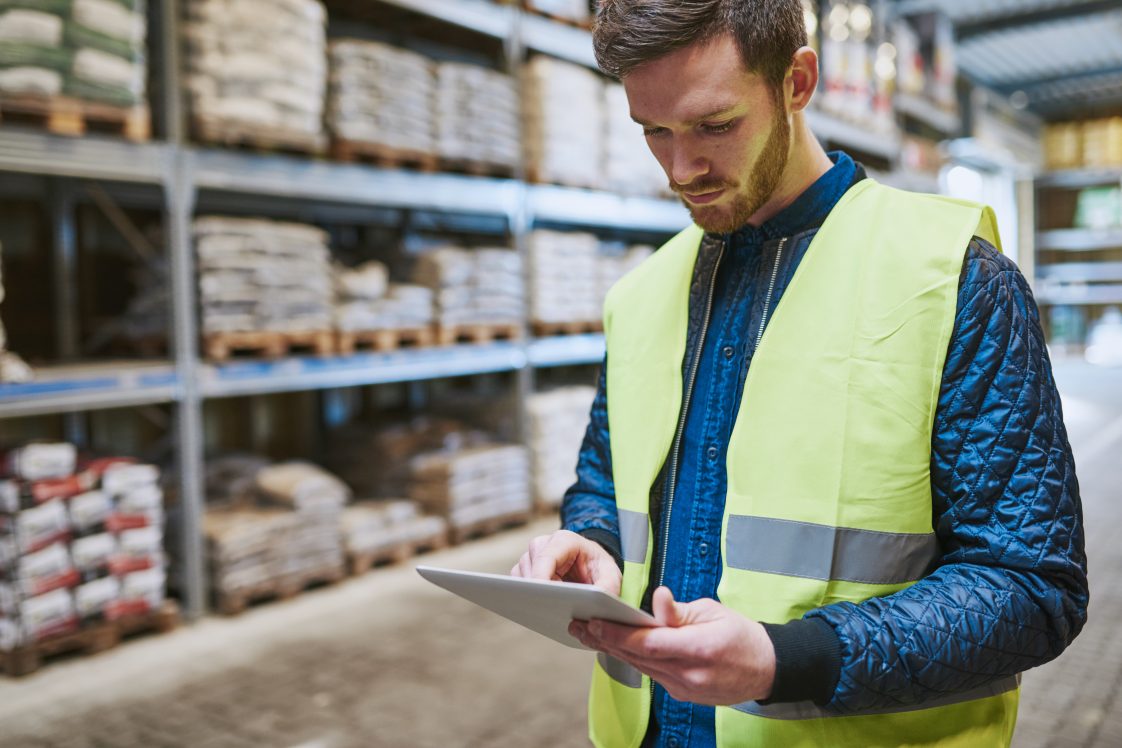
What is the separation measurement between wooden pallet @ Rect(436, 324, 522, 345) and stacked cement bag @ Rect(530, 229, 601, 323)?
0.27 metres

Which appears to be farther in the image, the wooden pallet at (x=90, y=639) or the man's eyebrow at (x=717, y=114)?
the wooden pallet at (x=90, y=639)

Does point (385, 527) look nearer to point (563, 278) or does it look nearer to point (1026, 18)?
point (563, 278)

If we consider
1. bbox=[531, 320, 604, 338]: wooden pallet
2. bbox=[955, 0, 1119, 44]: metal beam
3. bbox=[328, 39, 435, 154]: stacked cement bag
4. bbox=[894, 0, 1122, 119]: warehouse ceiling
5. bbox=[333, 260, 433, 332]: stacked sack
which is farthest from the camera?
bbox=[894, 0, 1122, 119]: warehouse ceiling

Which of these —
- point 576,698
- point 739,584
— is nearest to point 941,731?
point 739,584

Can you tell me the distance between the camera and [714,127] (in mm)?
1565

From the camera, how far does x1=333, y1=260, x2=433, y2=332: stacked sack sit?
6.03m

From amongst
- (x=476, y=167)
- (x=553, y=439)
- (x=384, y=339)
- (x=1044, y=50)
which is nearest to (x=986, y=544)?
(x=384, y=339)

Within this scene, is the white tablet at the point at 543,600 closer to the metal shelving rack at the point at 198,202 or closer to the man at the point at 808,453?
the man at the point at 808,453

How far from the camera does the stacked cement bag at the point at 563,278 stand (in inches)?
292

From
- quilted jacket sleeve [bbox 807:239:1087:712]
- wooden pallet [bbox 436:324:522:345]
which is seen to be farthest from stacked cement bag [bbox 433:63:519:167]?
quilted jacket sleeve [bbox 807:239:1087:712]

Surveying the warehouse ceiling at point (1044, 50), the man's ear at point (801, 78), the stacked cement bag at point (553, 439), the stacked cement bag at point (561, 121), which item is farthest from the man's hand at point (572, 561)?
the warehouse ceiling at point (1044, 50)

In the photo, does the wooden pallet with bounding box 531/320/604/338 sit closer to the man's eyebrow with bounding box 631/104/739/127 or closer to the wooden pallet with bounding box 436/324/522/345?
the wooden pallet with bounding box 436/324/522/345

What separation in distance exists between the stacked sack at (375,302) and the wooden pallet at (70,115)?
1.60 m

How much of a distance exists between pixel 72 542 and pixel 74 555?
0.07 meters
